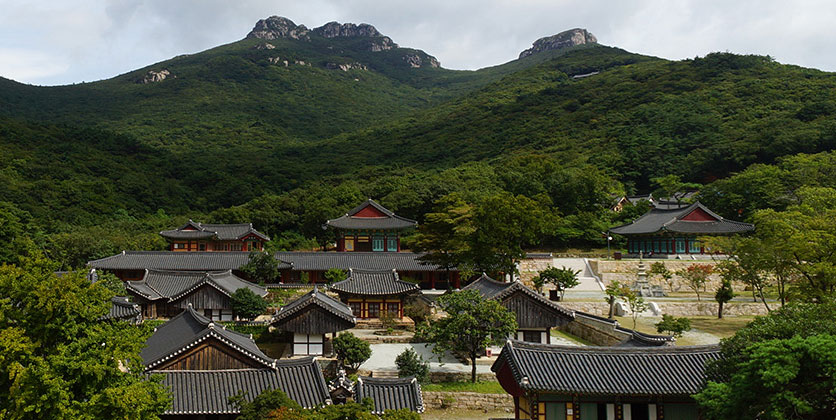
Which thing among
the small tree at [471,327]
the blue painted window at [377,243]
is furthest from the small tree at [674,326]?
the blue painted window at [377,243]

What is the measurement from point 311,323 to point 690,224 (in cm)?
3369

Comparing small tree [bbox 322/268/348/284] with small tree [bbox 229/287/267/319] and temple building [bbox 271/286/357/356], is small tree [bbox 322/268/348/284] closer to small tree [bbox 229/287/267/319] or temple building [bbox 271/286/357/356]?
small tree [bbox 229/287/267/319]

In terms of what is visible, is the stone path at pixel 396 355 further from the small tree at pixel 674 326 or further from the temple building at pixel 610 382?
the small tree at pixel 674 326

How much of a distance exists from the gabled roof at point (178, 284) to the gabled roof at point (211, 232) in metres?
16.4

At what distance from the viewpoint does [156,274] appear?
35812 mm

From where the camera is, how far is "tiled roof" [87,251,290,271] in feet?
133

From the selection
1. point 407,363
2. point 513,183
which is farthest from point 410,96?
point 407,363

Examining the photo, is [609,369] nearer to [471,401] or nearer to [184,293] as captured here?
[471,401]

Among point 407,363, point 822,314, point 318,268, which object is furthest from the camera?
point 318,268

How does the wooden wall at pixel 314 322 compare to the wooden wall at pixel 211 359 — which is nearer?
the wooden wall at pixel 211 359

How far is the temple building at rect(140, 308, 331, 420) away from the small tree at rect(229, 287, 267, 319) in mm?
11955

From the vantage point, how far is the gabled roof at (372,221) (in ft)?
160

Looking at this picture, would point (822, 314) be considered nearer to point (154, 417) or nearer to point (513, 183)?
point (154, 417)

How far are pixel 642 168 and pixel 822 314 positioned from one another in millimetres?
66727
